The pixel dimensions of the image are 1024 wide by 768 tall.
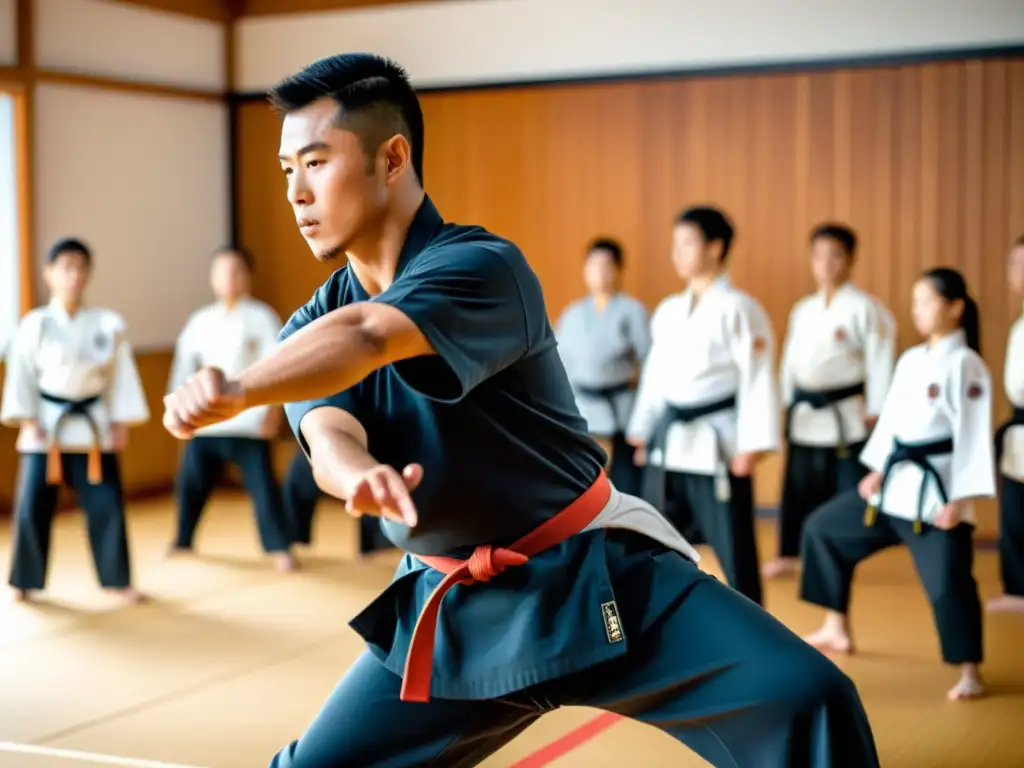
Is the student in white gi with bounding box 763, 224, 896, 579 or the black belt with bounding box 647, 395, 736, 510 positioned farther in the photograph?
the student in white gi with bounding box 763, 224, 896, 579

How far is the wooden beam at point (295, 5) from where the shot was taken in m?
→ 7.40

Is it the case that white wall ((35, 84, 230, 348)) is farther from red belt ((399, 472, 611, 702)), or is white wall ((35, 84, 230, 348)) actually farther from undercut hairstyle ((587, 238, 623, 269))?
red belt ((399, 472, 611, 702))

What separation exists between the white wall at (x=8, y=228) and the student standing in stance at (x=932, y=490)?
168 inches

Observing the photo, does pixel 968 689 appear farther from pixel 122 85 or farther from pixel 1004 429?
pixel 122 85

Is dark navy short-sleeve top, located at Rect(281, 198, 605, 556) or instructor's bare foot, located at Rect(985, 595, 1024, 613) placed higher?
dark navy short-sleeve top, located at Rect(281, 198, 605, 556)

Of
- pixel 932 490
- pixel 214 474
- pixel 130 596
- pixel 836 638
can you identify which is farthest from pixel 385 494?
pixel 214 474

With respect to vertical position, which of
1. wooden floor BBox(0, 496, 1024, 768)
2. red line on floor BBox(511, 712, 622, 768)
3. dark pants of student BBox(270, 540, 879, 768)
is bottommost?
red line on floor BBox(511, 712, 622, 768)

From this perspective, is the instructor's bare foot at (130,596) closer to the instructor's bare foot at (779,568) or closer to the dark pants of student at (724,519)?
the dark pants of student at (724,519)

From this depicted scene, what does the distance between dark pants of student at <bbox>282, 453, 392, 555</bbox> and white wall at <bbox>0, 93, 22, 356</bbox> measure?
187 centimetres

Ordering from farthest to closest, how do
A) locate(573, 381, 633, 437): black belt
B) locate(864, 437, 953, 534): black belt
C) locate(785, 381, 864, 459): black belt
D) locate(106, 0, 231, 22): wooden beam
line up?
locate(106, 0, 231, 22): wooden beam → locate(573, 381, 633, 437): black belt → locate(785, 381, 864, 459): black belt → locate(864, 437, 953, 534): black belt

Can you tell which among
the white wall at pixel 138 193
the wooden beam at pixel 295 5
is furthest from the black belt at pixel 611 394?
the white wall at pixel 138 193

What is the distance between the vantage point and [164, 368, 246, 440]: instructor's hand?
4.03 ft

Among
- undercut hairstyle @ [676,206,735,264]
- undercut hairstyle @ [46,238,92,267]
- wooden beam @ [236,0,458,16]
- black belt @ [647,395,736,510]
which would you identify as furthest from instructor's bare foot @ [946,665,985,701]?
wooden beam @ [236,0,458,16]

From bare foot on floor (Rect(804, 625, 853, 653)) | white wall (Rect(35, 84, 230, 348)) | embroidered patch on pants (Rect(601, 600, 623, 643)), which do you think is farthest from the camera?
white wall (Rect(35, 84, 230, 348))
